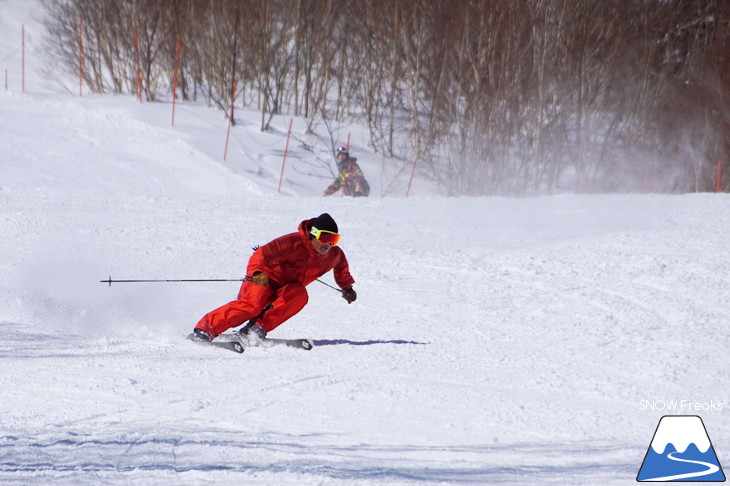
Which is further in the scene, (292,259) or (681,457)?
(292,259)

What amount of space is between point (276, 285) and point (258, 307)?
0.81 feet

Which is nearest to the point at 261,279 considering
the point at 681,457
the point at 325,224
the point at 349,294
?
the point at 325,224

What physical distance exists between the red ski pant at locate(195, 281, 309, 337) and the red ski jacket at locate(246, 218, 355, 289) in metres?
0.08

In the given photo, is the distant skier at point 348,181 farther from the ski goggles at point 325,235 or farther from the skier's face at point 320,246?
the ski goggles at point 325,235

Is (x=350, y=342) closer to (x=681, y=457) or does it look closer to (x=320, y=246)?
(x=320, y=246)

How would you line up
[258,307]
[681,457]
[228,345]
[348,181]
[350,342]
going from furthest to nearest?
[348,181] → [350,342] → [258,307] → [228,345] → [681,457]

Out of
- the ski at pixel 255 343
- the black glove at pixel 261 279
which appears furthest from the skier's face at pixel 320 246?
the ski at pixel 255 343

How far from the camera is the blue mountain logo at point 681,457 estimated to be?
11.0ft

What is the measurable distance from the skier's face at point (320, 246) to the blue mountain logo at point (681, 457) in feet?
9.03

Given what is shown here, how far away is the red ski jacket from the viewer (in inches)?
237

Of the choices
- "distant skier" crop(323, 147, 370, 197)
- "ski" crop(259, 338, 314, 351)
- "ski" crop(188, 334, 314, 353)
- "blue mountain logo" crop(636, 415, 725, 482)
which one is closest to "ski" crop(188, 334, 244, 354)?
"ski" crop(188, 334, 314, 353)

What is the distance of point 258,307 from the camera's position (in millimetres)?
6023

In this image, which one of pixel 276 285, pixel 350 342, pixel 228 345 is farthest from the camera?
pixel 350 342

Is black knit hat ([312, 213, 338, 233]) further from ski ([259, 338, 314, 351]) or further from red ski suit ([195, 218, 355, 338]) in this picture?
ski ([259, 338, 314, 351])
